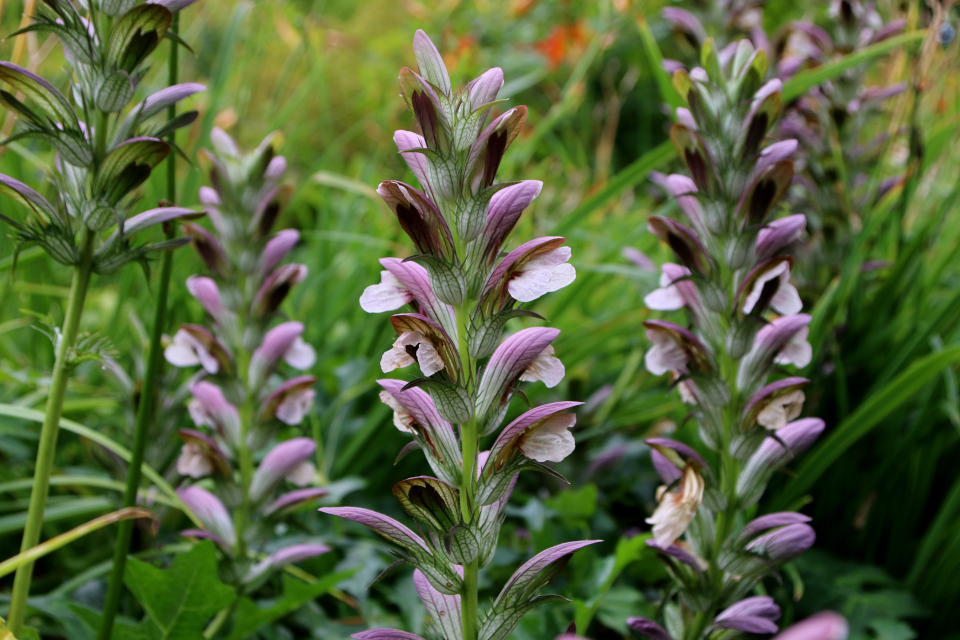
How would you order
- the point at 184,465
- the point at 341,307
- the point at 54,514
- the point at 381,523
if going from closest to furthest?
the point at 381,523 → the point at 184,465 → the point at 54,514 → the point at 341,307

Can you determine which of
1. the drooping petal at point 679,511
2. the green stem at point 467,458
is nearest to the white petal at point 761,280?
the drooping petal at point 679,511

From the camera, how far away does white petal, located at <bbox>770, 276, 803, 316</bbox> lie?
1146 mm

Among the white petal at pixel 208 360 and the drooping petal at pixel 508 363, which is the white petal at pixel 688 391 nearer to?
the drooping petal at pixel 508 363

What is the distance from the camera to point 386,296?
82cm

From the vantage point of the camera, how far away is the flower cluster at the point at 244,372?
53.8 inches

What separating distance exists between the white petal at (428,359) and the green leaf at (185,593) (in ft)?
2.13

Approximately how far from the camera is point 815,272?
7.37ft

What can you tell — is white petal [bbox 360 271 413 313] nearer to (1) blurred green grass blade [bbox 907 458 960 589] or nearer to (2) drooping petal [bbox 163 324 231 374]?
(2) drooping petal [bbox 163 324 231 374]

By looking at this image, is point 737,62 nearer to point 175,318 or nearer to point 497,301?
point 497,301

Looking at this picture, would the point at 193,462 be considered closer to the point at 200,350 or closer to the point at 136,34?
the point at 200,350

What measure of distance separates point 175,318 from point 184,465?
3.32 feet

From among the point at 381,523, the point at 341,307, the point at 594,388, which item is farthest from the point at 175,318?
the point at 381,523

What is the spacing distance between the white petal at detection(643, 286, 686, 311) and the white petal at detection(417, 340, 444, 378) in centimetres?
54

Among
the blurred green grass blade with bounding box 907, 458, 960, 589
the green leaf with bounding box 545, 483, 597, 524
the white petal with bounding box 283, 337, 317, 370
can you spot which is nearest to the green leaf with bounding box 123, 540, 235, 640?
the white petal with bounding box 283, 337, 317, 370
